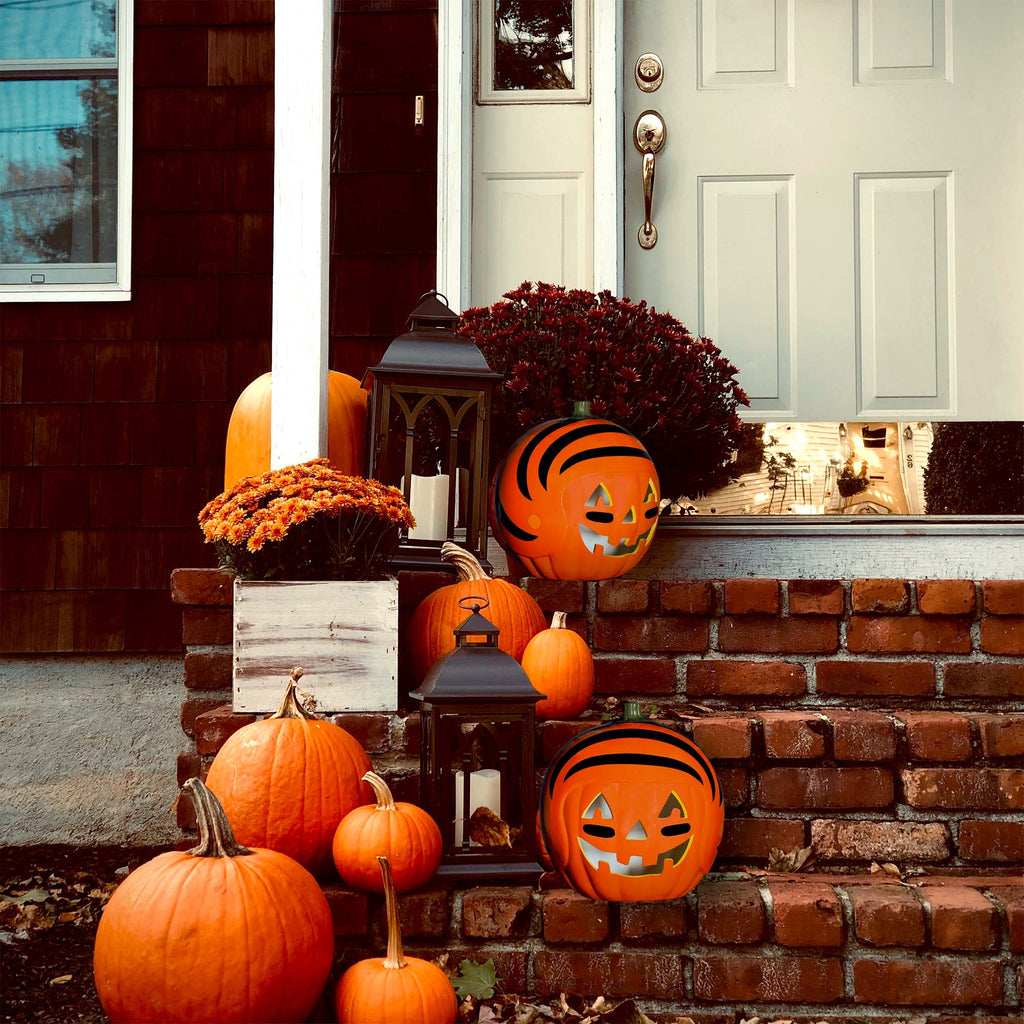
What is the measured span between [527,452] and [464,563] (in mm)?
305

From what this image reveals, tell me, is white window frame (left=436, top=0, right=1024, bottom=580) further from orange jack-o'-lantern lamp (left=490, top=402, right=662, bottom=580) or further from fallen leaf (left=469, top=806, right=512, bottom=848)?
fallen leaf (left=469, top=806, right=512, bottom=848)

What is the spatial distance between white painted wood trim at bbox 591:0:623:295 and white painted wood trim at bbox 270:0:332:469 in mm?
1006

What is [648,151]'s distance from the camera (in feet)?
9.86

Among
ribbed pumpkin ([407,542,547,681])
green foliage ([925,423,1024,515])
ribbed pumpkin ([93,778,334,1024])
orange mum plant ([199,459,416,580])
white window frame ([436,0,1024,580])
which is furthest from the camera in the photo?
green foliage ([925,423,1024,515])

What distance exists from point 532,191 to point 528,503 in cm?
121

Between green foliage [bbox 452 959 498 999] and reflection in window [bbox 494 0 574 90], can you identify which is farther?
reflection in window [bbox 494 0 574 90]

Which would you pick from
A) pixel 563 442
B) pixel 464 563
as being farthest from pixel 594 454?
pixel 464 563

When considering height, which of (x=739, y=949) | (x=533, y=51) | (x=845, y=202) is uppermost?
(x=533, y=51)

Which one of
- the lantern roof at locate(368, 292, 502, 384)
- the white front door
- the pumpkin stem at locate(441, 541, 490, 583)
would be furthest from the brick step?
the white front door

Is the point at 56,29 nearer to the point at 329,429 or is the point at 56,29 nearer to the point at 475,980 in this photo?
the point at 329,429

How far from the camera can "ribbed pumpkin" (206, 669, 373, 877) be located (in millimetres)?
1663

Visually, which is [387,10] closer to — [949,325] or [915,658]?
[949,325]

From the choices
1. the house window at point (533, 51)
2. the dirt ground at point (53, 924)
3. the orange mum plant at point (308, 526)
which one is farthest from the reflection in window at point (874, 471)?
the dirt ground at point (53, 924)

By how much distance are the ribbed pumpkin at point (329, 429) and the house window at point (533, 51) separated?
116cm
